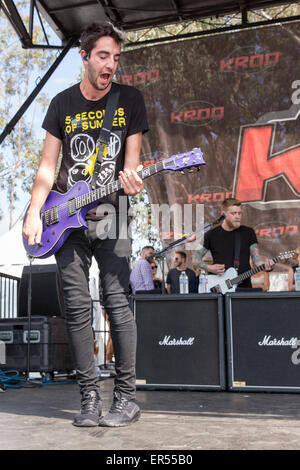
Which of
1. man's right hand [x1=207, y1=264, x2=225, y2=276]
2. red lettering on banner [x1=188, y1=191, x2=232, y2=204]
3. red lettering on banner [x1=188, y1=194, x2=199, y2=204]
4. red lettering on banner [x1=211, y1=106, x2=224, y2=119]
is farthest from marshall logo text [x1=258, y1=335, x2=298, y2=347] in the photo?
red lettering on banner [x1=211, y1=106, x2=224, y2=119]

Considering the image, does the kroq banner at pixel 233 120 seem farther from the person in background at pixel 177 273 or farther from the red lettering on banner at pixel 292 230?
the person in background at pixel 177 273

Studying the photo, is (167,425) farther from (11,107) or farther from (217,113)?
A: (11,107)

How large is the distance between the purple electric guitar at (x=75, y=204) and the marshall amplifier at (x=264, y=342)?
2141mm

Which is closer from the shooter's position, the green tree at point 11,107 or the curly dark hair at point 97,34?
the curly dark hair at point 97,34

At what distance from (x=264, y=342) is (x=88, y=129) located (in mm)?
2497

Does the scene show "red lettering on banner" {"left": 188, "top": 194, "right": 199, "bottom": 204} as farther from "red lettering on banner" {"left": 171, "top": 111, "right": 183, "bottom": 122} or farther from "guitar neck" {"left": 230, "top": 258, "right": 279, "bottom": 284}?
"guitar neck" {"left": 230, "top": 258, "right": 279, "bottom": 284}

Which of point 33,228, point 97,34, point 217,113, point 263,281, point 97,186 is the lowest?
point 263,281

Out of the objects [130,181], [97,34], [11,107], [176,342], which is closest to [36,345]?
[176,342]

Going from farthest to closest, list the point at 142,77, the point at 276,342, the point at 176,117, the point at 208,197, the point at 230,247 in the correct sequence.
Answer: the point at 142,77 → the point at 176,117 → the point at 208,197 → the point at 230,247 → the point at 276,342

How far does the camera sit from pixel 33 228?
256 centimetres

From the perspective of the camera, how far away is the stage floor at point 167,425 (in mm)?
1917

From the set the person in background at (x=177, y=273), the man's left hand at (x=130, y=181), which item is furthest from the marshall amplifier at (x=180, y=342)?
the man's left hand at (x=130, y=181)

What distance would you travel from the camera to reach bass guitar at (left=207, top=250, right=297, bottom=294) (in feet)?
17.1
